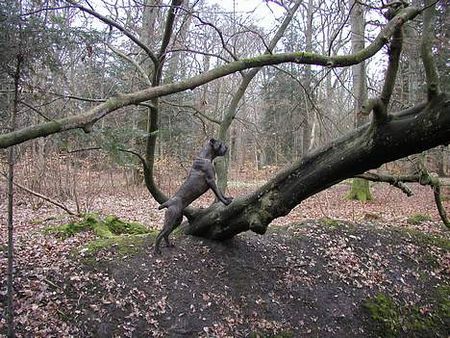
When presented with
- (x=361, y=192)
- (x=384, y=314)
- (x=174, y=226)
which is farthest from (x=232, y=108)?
(x=361, y=192)

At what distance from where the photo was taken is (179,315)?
4.78m

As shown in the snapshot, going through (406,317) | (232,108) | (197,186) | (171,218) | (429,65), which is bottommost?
(406,317)

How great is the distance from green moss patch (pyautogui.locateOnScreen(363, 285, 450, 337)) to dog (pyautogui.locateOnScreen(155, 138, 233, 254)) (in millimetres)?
2417

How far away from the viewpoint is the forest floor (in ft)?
15.3

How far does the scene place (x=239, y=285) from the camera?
5340 mm

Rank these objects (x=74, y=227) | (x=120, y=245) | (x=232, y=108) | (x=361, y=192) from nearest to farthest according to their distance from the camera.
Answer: (x=120, y=245), (x=74, y=227), (x=232, y=108), (x=361, y=192)

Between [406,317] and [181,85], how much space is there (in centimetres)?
431

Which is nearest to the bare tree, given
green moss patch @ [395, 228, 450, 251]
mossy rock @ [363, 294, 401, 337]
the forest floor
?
the forest floor

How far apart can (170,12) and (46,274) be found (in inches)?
136

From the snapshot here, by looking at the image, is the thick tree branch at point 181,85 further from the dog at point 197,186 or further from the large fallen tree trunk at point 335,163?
the dog at point 197,186

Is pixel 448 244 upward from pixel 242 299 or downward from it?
upward

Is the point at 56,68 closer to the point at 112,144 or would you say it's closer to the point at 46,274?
the point at 112,144

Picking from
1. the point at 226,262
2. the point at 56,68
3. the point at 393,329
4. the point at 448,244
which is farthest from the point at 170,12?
the point at 448,244

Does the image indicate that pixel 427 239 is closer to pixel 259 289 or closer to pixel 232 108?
pixel 259 289
